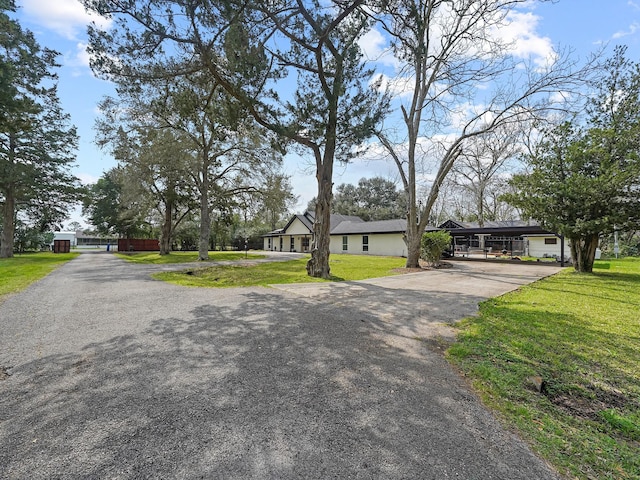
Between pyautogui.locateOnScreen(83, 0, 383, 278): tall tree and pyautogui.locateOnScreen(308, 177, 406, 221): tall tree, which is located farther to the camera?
pyautogui.locateOnScreen(308, 177, 406, 221): tall tree

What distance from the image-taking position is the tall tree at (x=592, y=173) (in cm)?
1041

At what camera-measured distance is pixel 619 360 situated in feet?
11.5

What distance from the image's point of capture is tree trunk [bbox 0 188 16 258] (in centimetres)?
2098

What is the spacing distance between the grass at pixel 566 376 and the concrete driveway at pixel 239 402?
0.29 meters

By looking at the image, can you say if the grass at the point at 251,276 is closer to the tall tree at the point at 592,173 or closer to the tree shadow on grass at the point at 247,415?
the tree shadow on grass at the point at 247,415

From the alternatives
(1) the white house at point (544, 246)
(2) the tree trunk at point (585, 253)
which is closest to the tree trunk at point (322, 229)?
(2) the tree trunk at point (585, 253)

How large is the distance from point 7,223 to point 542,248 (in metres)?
41.5

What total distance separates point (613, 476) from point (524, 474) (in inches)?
21.9

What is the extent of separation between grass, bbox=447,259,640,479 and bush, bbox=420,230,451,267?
341 inches

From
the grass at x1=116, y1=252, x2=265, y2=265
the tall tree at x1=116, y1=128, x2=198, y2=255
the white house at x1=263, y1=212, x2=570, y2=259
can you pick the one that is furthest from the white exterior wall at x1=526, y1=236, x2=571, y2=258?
the tall tree at x1=116, y1=128, x2=198, y2=255

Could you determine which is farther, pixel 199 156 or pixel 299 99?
pixel 199 156

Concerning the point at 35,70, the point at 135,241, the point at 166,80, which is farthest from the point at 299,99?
the point at 135,241

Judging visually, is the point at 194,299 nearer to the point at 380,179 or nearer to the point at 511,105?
the point at 511,105

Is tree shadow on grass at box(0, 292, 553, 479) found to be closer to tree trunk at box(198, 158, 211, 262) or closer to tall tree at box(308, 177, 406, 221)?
tree trunk at box(198, 158, 211, 262)
